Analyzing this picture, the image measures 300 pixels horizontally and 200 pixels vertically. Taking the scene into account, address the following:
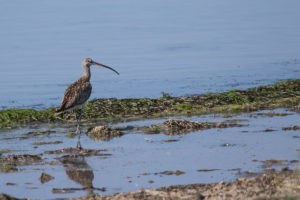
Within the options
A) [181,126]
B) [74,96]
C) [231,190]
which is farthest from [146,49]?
[231,190]

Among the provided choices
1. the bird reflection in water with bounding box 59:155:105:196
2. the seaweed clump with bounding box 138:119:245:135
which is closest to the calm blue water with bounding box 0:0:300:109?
the seaweed clump with bounding box 138:119:245:135

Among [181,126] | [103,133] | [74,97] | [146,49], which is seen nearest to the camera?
[103,133]

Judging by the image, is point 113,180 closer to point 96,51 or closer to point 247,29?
point 96,51

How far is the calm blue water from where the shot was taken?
23984 mm

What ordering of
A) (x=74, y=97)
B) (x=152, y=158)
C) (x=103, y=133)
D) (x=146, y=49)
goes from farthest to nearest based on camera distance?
(x=146, y=49), (x=74, y=97), (x=103, y=133), (x=152, y=158)

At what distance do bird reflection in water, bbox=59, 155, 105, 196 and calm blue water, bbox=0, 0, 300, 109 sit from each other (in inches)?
355

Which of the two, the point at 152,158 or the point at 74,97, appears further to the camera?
the point at 74,97

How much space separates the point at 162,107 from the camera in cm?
1662

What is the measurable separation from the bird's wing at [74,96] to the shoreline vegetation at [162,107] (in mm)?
759

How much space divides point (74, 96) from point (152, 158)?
458 centimetres

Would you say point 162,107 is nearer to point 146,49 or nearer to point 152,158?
point 152,158

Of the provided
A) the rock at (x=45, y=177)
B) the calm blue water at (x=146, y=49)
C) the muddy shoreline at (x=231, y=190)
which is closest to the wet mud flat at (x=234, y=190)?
the muddy shoreline at (x=231, y=190)

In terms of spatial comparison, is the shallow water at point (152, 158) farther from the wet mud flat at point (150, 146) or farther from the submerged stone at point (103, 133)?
the submerged stone at point (103, 133)

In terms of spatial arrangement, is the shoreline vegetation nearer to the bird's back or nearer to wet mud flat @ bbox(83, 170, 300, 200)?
the bird's back
